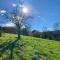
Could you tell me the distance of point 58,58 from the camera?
16.8 meters

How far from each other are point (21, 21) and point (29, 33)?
27962 millimetres

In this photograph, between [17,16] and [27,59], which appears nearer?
[27,59]

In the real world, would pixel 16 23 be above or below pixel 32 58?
above

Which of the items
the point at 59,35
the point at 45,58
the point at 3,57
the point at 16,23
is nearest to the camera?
the point at 3,57

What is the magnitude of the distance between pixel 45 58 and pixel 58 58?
51.8 inches

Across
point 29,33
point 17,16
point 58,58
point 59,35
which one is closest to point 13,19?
point 17,16

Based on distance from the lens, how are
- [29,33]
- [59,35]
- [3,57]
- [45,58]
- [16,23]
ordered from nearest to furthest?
1. [3,57]
2. [45,58]
3. [16,23]
4. [29,33]
5. [59,35]

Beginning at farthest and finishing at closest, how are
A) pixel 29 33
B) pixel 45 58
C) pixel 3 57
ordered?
pixel 29 33
pixel 45 58
pixel 3 57

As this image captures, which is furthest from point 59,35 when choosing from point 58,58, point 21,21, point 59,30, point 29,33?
point 58,58

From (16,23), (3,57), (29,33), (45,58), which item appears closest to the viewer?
(3,57)

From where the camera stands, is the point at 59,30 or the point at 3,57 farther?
the point at 59,30

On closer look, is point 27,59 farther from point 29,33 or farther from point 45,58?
point 29,33

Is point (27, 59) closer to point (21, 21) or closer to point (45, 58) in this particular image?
point (45, 58)

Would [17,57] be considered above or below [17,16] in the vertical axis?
below
